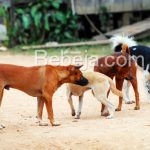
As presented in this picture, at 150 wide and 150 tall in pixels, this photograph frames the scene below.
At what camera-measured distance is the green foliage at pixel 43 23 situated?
63.2 ft

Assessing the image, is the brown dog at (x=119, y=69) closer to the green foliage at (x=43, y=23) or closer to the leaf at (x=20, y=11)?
the green foliage at (x=43, y=23)

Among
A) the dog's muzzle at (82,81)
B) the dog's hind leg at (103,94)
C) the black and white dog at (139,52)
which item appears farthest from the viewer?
the black and white dog at (139,52)

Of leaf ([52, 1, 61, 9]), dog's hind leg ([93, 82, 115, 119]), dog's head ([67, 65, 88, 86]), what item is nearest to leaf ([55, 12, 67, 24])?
leaf ([52, 1, 61, 9])

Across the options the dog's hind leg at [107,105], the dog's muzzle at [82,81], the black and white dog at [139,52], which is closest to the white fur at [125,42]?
the black and white dog at [139,52]

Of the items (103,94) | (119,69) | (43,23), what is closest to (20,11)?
(43,23)

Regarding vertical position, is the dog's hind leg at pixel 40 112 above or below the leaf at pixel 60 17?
below

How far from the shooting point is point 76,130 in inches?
323

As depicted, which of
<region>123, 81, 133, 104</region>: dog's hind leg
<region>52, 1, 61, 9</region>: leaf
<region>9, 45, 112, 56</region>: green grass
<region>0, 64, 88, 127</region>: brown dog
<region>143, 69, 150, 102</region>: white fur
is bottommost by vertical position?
<region>9, 45, 112, 56</region>: green grass

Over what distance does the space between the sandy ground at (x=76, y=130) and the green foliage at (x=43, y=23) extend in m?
8.72

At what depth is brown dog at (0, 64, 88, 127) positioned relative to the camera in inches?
339

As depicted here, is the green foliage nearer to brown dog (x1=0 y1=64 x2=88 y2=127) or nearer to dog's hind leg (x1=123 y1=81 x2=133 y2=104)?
dog's hind leg (x1=123 y1=81 x2=133 y2=104)

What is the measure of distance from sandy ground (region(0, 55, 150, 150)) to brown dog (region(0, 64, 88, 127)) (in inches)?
18.6

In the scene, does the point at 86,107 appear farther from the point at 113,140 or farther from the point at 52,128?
the point at 113,140

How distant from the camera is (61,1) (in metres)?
19.7
